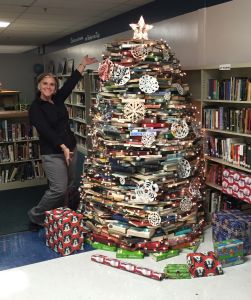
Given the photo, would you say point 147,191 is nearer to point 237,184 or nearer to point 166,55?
point 237,184

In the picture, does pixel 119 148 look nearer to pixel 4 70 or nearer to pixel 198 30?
pixel 198 30

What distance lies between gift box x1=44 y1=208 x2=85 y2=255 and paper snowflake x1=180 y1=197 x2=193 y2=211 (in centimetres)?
100

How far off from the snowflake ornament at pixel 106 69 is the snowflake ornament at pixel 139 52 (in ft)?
0.82

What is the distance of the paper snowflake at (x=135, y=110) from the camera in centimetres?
340

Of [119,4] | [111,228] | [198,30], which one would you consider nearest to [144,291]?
[111,228]

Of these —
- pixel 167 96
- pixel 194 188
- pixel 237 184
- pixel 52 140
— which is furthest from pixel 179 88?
pixel 52 140

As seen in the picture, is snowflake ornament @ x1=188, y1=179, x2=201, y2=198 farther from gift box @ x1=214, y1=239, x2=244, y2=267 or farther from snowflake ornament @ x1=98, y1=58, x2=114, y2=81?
snowflake ornament @ x1=98, y1=58, x2=114, y2=81

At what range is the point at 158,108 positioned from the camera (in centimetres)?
349

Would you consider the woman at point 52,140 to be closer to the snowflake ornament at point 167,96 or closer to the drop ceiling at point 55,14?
the snowflake ornament at point 167,96

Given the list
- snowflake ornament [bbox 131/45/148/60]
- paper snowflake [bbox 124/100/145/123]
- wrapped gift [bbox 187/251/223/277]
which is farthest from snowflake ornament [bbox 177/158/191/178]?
snowflake ornament [bbox 131/45/148/60]

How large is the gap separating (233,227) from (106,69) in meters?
1.94

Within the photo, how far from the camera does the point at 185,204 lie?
11.8 ft

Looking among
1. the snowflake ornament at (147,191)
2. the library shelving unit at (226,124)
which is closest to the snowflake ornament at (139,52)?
the library shelving unit at (226,124)

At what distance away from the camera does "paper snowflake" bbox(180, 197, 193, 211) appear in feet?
11.7
